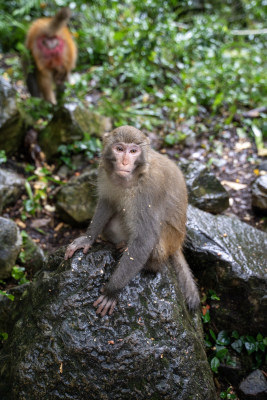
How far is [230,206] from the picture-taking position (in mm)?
5547

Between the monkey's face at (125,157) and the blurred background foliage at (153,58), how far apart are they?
137 inches

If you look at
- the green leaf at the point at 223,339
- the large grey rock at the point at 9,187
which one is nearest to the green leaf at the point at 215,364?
the green leaf at the point at 223,339

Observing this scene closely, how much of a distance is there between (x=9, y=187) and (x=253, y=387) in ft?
12.3

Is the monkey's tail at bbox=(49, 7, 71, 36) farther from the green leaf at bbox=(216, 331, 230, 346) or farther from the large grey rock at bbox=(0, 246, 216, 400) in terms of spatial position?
the green leaf at bbox=(216, 331, 230, 346)

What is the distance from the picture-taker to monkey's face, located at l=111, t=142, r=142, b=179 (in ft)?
10.6

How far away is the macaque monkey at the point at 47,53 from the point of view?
25.0ft

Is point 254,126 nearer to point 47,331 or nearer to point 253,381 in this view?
point 253,381

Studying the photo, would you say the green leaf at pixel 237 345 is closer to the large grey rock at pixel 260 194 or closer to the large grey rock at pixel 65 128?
the large grey rock at pixel 260 194

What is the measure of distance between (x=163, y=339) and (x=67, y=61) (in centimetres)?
635

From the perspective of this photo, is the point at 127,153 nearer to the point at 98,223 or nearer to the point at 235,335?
the point at 98,223

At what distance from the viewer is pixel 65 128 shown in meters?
6.17

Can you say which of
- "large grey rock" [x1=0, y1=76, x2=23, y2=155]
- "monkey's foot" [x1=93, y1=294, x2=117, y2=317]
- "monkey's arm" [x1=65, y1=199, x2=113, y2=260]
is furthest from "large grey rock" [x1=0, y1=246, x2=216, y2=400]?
"large grey rock" [x1=0, y1=76, x2=23, y2=155]

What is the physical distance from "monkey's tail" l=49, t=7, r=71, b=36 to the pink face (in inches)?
205

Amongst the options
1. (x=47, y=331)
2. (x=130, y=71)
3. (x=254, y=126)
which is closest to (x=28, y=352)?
(x=47, y=331)
